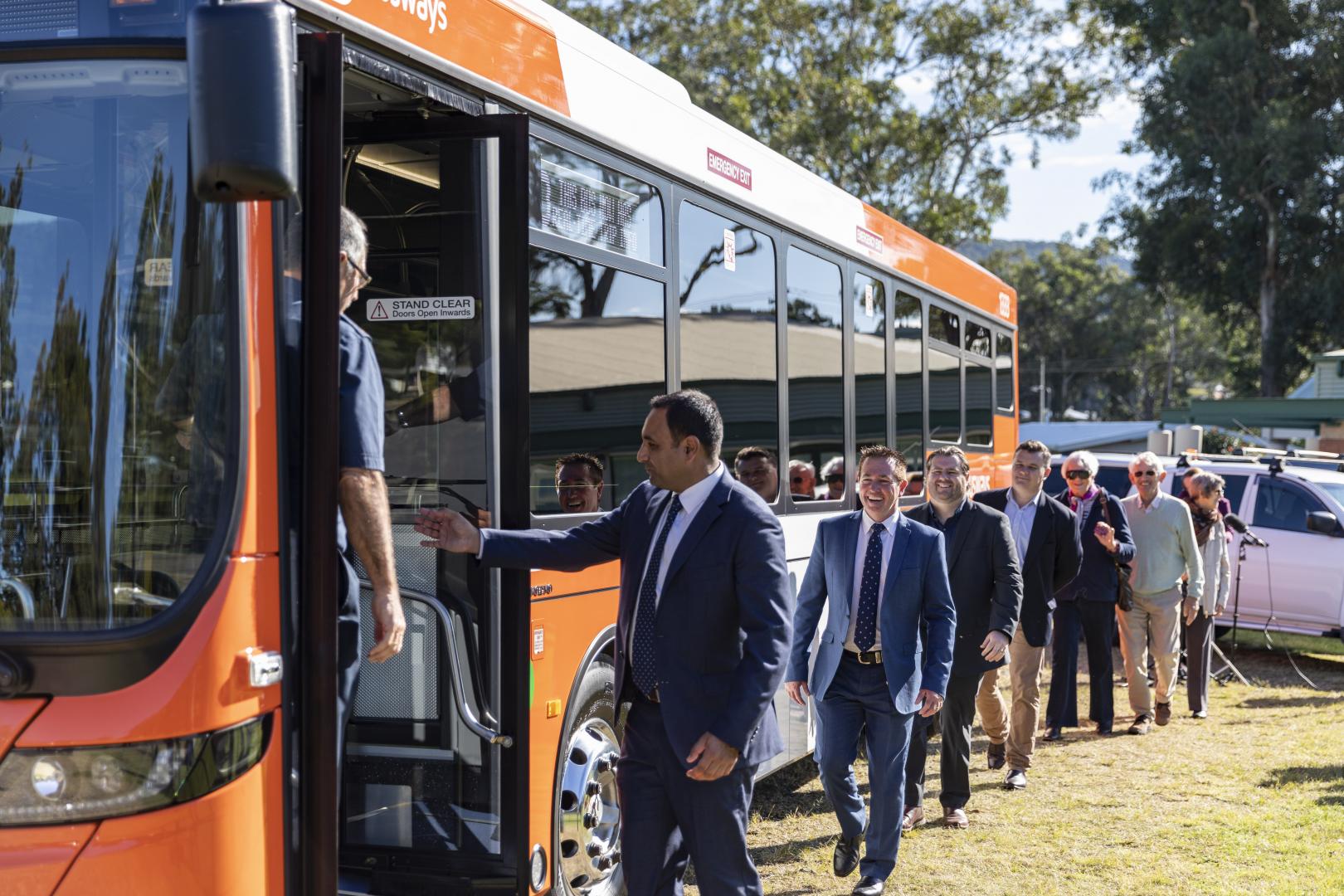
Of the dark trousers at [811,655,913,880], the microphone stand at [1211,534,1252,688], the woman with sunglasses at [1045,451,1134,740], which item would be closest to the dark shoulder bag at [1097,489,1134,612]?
the woman with sunglasses at [1045,451,1134,740]

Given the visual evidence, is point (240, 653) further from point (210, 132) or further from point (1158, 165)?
point (1158, 165)

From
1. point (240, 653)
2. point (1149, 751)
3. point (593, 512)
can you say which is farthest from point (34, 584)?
point (1149, 751)

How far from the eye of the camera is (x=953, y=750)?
7547 mm

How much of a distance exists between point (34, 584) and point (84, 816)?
1.75 ft

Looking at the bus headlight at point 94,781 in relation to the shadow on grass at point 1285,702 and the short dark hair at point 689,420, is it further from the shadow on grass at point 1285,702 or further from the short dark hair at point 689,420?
the shadow on grass at point 1285,702

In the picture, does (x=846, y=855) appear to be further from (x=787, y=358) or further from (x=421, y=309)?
(x=421, y=309)

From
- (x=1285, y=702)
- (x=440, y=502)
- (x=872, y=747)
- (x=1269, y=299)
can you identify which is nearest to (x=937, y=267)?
(x=1285, y=702)

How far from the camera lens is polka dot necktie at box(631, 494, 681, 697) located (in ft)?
14.0

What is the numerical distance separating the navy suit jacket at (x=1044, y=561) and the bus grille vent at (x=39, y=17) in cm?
635

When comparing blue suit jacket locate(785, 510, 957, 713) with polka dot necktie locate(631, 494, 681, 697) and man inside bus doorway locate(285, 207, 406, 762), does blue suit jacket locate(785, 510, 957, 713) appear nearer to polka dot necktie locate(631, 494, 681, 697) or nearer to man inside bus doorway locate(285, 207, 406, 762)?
polka dot necktie locate(631, 494, 681, 697)

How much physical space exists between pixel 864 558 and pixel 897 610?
268 millimetres

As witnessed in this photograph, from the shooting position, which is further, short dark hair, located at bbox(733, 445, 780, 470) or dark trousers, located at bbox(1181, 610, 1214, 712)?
dark trousers, located at bbox(1181, 610, 1214, 712)

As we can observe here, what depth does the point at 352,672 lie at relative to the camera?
148 inches

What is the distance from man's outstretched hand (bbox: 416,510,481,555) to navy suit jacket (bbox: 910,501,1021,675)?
3.66 m
